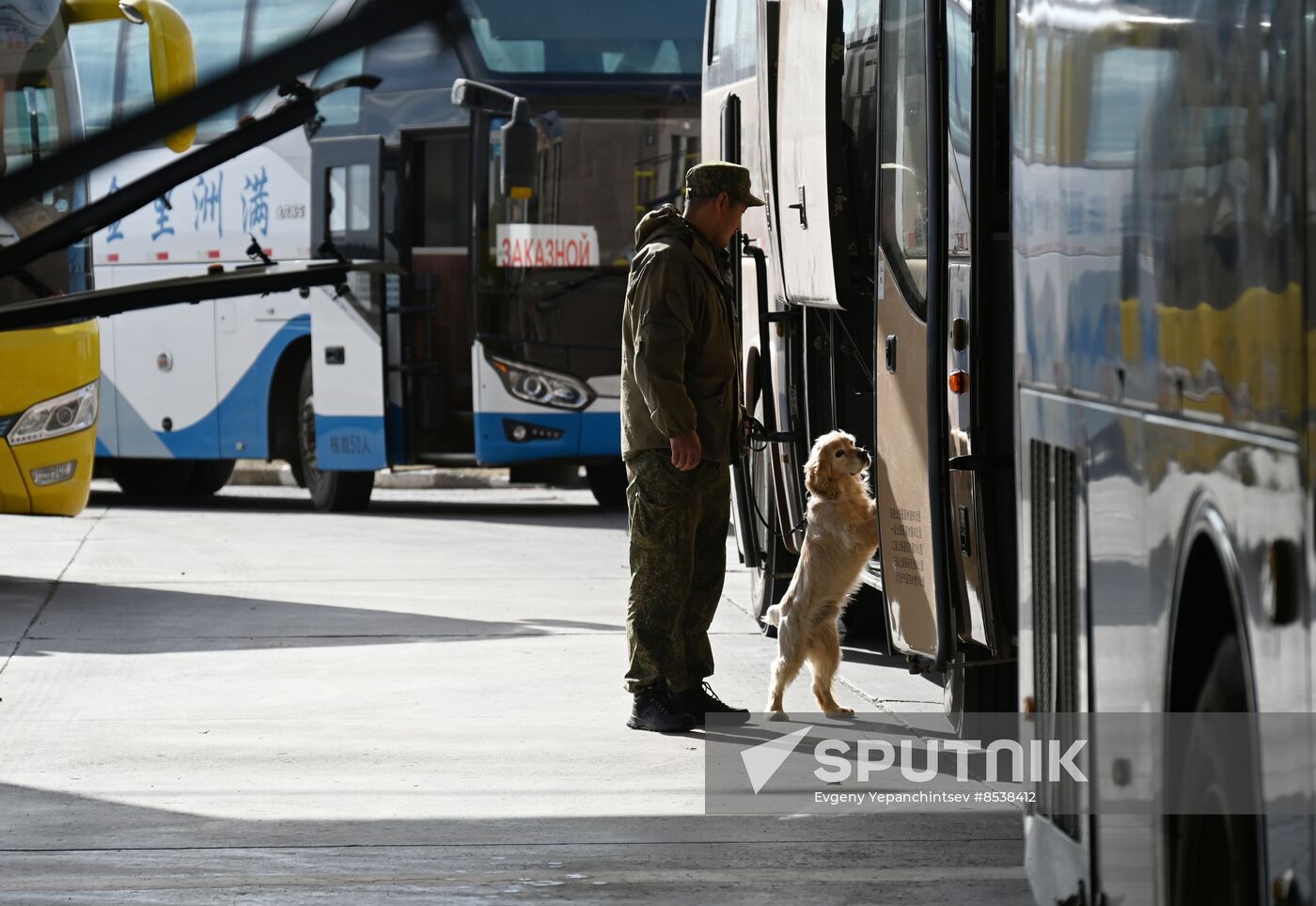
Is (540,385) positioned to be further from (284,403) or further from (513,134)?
(284,403)

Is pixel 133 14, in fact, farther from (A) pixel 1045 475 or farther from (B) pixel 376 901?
(A) pixel 1045 475

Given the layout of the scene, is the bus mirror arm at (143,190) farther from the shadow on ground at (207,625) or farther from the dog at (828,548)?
the shadow on ground at (207,625)

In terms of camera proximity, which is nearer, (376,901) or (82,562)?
(376,901)

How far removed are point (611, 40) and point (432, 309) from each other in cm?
243

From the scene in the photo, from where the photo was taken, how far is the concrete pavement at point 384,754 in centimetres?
561

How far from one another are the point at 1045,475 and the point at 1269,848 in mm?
1540

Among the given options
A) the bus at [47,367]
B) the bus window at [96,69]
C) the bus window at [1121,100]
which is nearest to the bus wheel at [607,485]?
the bus at [47,367]

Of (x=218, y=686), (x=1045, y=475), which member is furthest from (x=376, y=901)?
(x=218, y=686)

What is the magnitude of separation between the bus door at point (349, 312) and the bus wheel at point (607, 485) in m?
2.05

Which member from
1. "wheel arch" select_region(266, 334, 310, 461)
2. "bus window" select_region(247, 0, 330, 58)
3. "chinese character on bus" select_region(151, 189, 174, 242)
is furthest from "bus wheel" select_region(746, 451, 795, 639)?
"chinese character on bus" select_region(151, 189, 174, 242)

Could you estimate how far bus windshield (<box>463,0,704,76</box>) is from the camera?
1641 centimetres

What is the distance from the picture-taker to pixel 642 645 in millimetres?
7699

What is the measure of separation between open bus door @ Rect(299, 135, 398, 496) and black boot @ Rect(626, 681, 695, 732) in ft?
31.0

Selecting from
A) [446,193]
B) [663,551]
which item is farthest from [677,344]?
[446,193]
